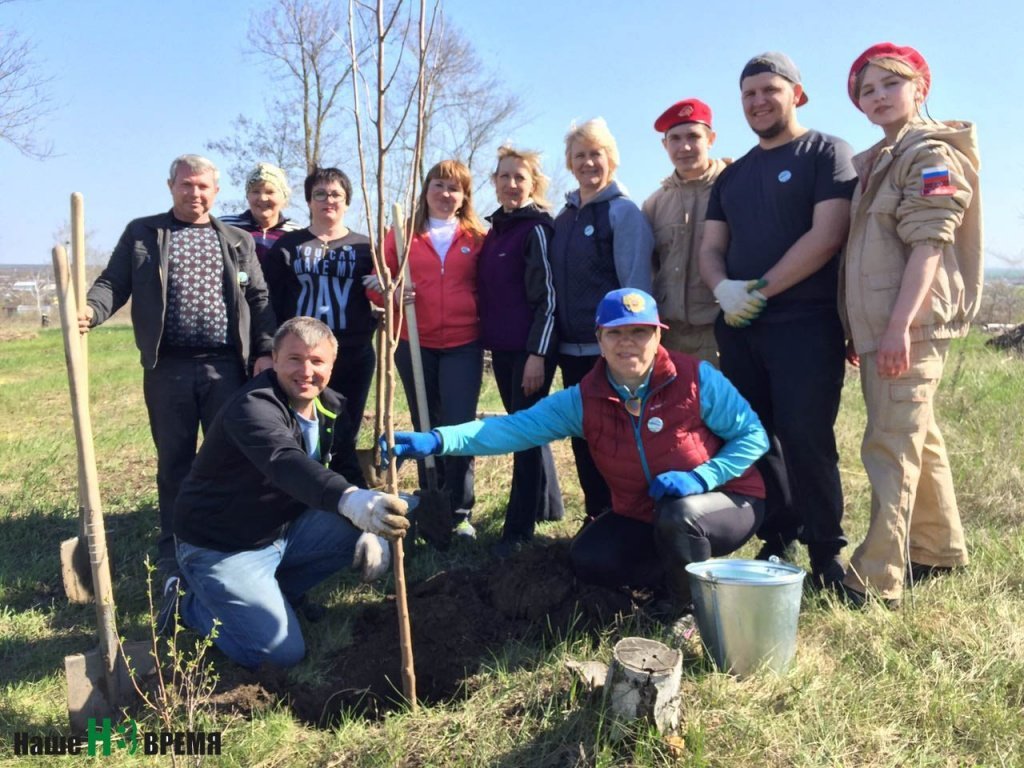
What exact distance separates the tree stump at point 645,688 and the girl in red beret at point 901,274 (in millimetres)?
1280

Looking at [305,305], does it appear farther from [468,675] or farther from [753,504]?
[753,504]

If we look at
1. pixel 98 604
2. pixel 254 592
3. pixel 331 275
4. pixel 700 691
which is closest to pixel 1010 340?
pixel 331 275

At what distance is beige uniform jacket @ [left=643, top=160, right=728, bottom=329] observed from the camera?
3783mm

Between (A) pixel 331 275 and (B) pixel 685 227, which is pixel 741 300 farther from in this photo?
(A) pixel 331 275

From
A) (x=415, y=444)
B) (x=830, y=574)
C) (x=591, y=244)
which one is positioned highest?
(x=591, y=244)

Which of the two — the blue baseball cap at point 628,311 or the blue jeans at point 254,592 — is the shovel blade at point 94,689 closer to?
the blue jeans at point 254,592

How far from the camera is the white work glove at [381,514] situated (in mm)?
2336

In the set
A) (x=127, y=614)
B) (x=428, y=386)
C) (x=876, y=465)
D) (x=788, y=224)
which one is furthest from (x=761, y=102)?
(x=127, y=614)

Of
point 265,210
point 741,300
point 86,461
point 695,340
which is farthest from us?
point 265,210

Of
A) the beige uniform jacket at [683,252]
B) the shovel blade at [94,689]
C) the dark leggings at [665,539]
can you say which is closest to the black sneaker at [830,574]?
the dark leggings at [665,539]

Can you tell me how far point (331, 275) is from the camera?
13.6 ft

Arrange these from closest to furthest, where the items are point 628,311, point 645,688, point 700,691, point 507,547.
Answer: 1. point 645,688
2. point 700,691
3. point 628,311
4. point 507,547

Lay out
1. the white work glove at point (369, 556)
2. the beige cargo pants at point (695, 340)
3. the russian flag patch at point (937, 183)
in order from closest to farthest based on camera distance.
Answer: the russian flag patch at point (937, 183) < the white work glove at point (369, 556) < the beige cargo pants at point (695, 340)

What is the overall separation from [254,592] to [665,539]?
1.63 meters
